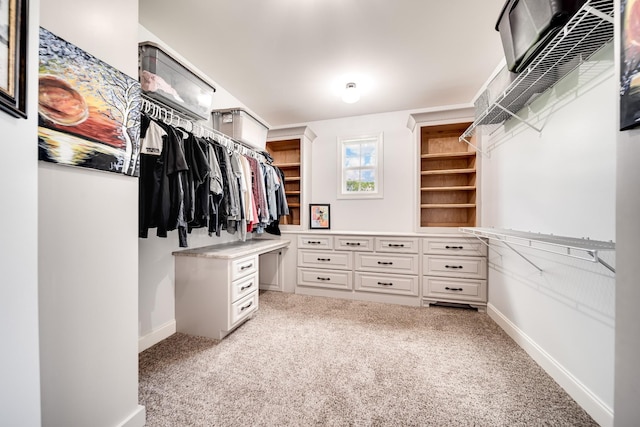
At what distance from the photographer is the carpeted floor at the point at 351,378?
1.24 meters

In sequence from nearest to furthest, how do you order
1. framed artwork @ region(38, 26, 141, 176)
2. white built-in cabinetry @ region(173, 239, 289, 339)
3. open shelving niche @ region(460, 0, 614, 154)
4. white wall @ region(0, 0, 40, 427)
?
1. white wall @ region(0, 0, 40, 427)
2. framed artwork @ region(38, 26, 141, 176)
3. open shelving niche @ region(460, 0, 614, 154)
4. white built-in cabinetry @ region(173, 239, 289, 339)

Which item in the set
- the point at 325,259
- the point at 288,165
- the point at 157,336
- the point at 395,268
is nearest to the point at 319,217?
the point at 325,259

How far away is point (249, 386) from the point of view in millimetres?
1441

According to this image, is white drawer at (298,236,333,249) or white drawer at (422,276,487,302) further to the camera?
white drawer at (298,236,333,249)

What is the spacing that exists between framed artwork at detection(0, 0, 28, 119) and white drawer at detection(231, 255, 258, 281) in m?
1.57

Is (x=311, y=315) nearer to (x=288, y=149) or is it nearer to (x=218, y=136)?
(x=218, y=136)

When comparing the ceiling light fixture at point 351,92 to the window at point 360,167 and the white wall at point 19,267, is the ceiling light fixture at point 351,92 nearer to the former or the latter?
the window at point 360,167

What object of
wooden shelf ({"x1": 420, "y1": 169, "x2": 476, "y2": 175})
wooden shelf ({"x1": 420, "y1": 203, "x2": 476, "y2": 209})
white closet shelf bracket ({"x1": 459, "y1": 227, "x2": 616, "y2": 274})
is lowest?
white closet shelf bracket ({"x1": 459, "y1": 227, "x2": 616, "y2": 274})

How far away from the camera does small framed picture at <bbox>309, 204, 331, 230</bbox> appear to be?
3482 millimetres

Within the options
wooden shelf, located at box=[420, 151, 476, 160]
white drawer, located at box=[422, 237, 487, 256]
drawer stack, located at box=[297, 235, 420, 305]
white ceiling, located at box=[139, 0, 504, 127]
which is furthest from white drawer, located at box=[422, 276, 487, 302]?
white ceiling, located at box=[139, 0, 504, 127]

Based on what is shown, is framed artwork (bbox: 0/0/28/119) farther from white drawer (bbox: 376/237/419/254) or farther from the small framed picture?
the small framed picture

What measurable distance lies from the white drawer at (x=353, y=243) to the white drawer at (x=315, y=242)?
9 cm

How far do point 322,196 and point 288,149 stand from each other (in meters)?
0.96

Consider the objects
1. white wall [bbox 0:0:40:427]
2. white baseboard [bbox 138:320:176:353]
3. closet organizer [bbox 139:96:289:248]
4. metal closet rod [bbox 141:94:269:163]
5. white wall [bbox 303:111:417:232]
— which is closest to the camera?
white wall [bbox 0:0:40:427]
